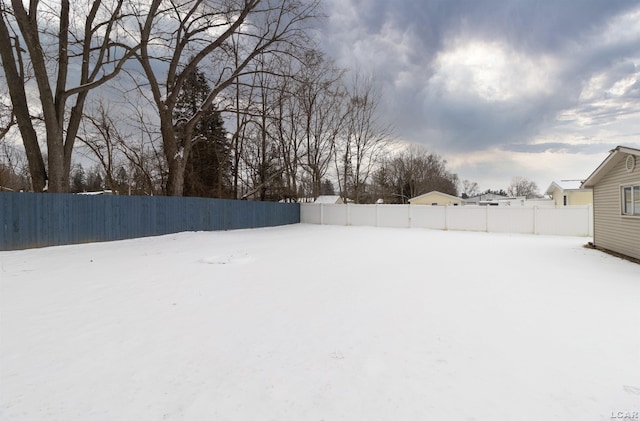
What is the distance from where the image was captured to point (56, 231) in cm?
881

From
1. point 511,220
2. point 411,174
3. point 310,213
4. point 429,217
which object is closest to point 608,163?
point 511,220

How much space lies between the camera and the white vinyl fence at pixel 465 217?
13.6 m

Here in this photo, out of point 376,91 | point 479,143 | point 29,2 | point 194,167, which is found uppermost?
point 376,91

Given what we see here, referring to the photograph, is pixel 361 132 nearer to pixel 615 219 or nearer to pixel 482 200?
pixel 615 219

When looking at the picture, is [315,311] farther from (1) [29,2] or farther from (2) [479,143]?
(2) [479,143]

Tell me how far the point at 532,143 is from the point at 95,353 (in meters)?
24.5

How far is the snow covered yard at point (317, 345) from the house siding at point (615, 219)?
325 cm

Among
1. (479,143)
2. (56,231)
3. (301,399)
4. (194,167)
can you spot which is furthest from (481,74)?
(194,167)

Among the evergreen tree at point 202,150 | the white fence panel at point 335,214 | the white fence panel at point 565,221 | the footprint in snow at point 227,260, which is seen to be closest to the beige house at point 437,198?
the white fence panel at point 335,214

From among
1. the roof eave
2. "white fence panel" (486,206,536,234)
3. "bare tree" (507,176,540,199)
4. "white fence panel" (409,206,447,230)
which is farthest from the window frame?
"bare tree" (507,176,540,199)

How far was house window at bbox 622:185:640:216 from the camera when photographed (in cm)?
770

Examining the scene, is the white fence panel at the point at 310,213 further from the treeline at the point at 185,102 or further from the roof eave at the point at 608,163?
the roof eave at the point at 608,163

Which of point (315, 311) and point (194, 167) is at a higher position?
point (194, 167)

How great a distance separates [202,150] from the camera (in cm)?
2184
